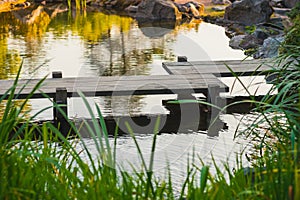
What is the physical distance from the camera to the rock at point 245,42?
1232cm

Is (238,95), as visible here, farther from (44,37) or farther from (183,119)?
(44,37)

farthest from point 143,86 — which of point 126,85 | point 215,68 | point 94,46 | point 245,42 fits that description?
point 245,42

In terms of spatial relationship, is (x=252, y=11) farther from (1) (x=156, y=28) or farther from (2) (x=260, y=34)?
(2) (x=260, y=34)

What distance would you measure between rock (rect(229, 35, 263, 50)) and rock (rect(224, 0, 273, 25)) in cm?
300

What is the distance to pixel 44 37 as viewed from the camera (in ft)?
43.3

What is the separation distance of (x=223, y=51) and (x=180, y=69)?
400 centimetres

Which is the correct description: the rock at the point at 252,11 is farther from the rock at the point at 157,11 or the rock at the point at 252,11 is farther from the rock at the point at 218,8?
the rock at the point at 218,8

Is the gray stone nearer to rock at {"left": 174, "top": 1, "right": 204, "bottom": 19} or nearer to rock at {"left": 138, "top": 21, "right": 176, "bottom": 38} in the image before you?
rock at {"left": 174, "top": 1, "right": 204, "bottom": 19}

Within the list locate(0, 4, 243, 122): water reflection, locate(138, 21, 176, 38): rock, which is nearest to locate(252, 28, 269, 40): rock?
locate(0, 4, 243, 122): water reflection

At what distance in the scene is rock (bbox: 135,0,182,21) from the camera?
17703 mm

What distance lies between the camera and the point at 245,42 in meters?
12.5

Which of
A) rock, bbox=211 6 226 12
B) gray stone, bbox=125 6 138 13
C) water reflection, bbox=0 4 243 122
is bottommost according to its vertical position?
gray stone, bbox=125 6 138 13

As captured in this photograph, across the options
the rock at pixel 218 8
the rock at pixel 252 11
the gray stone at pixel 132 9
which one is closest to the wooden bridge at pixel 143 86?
the rock at pixel 252 11

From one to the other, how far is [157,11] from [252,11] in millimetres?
3049
